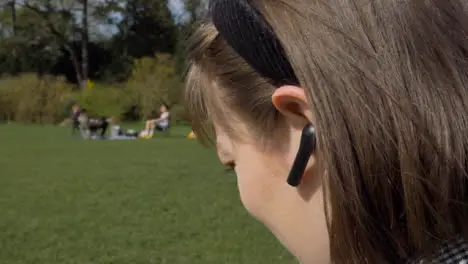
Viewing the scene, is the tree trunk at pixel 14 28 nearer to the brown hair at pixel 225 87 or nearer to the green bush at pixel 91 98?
the green bush at pixel 91 98

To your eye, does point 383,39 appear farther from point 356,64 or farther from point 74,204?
point 74,204

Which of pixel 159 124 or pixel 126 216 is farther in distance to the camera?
pixel 159 124

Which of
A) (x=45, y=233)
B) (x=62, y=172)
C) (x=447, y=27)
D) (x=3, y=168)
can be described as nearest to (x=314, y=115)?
(x=447, y=27)

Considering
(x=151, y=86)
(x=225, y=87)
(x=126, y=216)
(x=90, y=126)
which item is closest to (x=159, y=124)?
(x=90, y=126)

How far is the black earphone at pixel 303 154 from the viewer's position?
0.82 metres

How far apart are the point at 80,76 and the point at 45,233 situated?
Result: 39.8 metres

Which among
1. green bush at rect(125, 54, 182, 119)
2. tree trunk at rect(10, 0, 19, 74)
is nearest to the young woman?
green bush at rect(125, 54, 182, 119)

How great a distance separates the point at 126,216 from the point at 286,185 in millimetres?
5946

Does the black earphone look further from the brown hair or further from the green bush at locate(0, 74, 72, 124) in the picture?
the green bush at locate(0, 74, 72, 124)

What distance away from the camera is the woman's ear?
81 cm

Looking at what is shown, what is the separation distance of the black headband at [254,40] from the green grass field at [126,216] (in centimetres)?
414

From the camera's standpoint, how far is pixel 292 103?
0.83m

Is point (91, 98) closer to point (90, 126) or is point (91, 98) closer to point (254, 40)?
point (90, 126)

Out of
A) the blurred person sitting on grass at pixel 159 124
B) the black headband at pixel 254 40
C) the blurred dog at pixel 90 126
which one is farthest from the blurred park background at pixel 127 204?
the blurred dog at pixel 90 126
